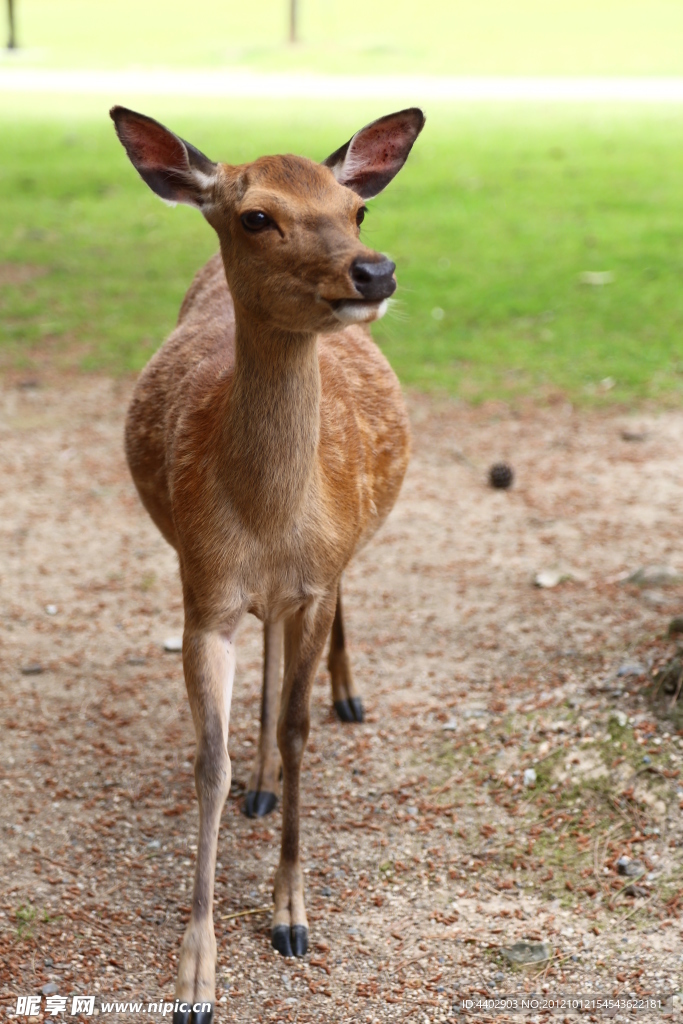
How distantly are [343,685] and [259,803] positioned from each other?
0.71m

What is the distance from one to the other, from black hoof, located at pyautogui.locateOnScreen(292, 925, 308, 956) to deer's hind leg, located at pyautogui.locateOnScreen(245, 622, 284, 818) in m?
0.72

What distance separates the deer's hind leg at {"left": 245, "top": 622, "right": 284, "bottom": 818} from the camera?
13.8 ft

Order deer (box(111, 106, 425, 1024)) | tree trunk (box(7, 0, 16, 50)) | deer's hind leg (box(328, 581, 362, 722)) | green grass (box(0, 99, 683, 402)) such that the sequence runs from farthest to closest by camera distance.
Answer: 1. tree trunk (box(7, 0, 16, 50))
2. green grass (box(0, 99, 683, 402))
3. deer's hind leg (box(328, 581, 362, 722))
4. deer (box(111, 106, 425, 1024))

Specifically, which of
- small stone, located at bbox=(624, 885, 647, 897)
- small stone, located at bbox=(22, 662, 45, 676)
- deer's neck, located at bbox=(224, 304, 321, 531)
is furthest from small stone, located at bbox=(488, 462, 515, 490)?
deer's neck, located at bbox=(224, 304, 321, 531)

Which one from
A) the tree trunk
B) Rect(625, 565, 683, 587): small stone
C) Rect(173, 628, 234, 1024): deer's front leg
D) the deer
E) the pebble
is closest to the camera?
the deer

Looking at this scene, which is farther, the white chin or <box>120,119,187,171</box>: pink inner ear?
<box>120,119,187,171</box>: pink inner ear

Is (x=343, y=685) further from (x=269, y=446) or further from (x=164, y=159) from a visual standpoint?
(x=164, y=159)

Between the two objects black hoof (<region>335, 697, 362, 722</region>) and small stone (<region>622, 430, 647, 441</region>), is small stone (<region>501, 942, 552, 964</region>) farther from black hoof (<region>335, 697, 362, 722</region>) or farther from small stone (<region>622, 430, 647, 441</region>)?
small stone (<region>622, 430, 647, 441</region>)

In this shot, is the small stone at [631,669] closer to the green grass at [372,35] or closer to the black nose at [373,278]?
the black nose at [373,278]

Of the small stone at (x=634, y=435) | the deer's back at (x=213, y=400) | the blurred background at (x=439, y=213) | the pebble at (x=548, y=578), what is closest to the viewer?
the deer's back at (x=213, y=400)

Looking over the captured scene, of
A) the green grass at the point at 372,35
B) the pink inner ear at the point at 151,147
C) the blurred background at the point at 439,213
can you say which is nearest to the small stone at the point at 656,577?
the blurred background at the point at 439,213

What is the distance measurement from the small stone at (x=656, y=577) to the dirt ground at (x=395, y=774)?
25mm

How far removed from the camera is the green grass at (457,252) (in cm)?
895

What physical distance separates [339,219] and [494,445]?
4.80 m
